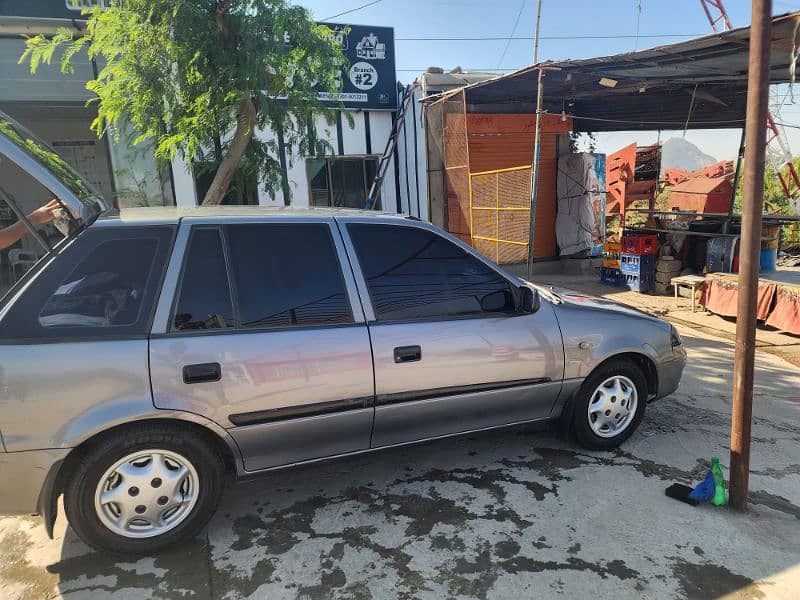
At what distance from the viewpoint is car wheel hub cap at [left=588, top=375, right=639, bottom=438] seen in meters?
3.80

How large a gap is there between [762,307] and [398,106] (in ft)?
26.6

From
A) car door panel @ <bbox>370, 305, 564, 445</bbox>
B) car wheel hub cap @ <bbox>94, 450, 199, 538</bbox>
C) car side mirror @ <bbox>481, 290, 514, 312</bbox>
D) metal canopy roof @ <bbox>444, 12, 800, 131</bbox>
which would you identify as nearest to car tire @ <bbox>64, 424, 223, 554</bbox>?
car wheel hub cap @ <bbox>94, 450, 199, 538</bbox>

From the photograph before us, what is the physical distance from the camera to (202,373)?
272 centimetres

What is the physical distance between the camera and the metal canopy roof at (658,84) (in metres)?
6.70

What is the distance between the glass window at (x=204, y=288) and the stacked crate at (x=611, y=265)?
974cm

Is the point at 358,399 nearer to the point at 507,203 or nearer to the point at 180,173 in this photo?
the point at 507,203

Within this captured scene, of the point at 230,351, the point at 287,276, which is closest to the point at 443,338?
the point at 287,276

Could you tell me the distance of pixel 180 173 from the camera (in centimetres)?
1015

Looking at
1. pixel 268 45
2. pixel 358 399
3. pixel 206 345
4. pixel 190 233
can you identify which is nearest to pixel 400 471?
pixel 358 399

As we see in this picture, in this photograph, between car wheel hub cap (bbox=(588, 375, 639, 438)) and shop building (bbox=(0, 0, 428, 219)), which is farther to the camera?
shop building (bbox=(0, 0, 428, 219))

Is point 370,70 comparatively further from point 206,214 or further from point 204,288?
point 204,288

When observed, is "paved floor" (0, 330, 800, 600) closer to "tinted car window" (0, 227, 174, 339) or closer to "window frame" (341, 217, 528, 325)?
"window frame" (341, 217, 528, 325)

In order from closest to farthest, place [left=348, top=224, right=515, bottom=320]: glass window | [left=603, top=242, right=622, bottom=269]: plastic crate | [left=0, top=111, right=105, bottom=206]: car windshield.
→ 1. [left=0, top=111, right=105, bottom=206]: car windshield
2. [left=348, top=224, right=515, bottom=320]: glass window
3. [left=603, top=242, right=622, bottom=269]: plastic crate

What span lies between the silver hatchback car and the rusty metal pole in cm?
89
